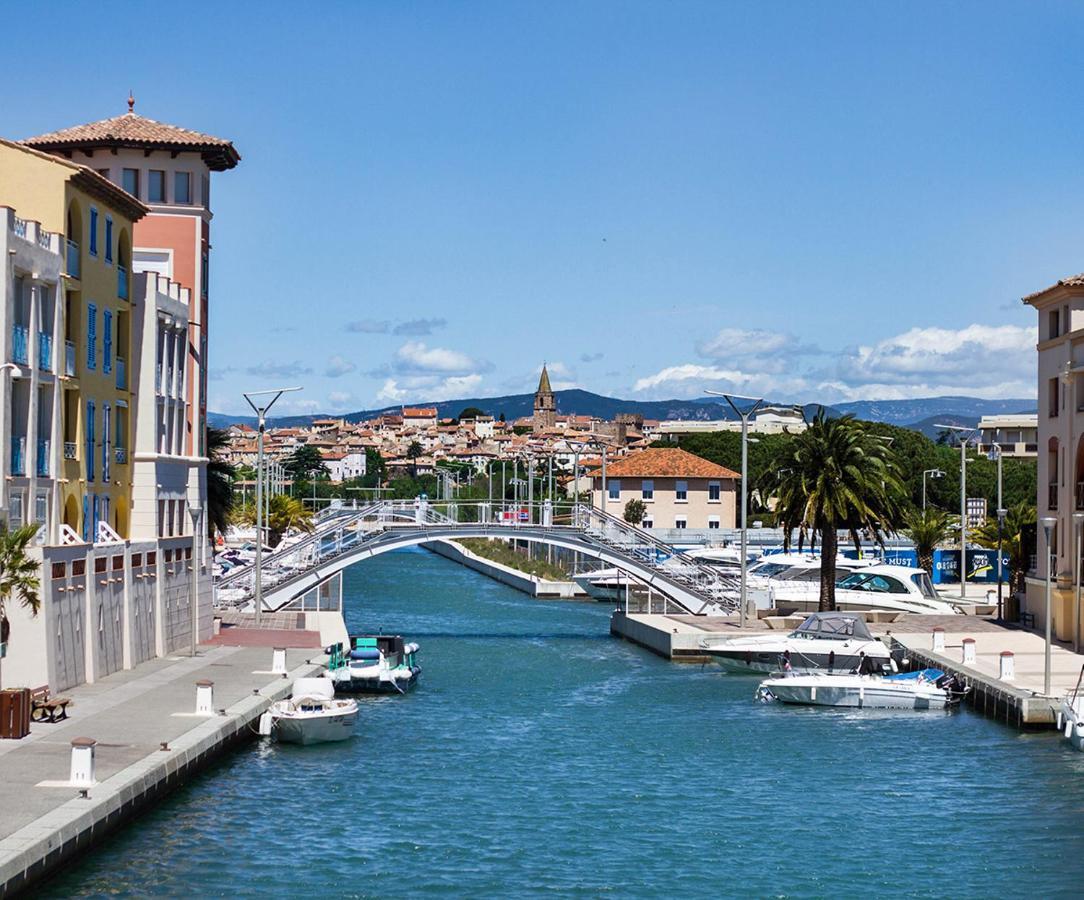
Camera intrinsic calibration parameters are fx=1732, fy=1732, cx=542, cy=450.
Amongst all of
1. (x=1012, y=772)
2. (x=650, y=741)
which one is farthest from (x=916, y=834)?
(x=650, y=741)

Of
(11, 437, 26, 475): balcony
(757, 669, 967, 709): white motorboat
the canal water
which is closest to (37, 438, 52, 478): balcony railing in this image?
(11, 437, 26, 475): balcony

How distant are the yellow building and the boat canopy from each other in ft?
73.6

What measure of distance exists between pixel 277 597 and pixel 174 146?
787 inches

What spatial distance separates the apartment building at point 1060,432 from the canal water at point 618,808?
42.8ft

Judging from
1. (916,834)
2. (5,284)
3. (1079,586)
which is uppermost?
(5,284)

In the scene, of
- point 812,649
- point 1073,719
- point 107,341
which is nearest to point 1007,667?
point 1073,719

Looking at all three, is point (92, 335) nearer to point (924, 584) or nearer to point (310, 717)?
point (310, 717)

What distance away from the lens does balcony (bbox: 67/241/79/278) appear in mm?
46812

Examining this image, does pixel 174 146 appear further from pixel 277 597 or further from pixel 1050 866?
pixel 1050 866

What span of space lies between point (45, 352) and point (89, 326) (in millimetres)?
3870

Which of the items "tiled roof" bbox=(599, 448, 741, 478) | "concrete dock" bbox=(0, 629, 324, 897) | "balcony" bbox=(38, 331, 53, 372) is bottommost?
"concrete dock" bbox=(0, 629, 324, 897)

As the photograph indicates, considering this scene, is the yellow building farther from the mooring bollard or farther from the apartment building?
the apartment building

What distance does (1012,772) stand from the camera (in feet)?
Result: 132

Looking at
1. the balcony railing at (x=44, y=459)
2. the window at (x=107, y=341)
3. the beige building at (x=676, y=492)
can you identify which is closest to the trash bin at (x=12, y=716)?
the balcony railing at (x=44, y=459)
